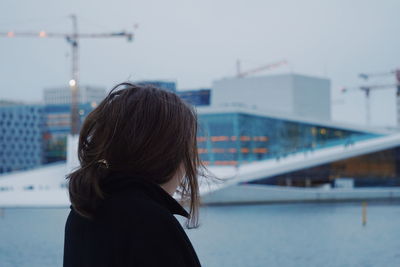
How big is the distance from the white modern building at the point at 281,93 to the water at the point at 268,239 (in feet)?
76.7

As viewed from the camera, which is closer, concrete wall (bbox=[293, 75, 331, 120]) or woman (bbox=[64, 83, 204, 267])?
woman (bbox=[64, 83, 204, 267])

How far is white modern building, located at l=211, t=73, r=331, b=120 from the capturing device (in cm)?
4631

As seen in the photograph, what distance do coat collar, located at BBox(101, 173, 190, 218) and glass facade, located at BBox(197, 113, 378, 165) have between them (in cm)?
3467

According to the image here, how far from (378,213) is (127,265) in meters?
23.0

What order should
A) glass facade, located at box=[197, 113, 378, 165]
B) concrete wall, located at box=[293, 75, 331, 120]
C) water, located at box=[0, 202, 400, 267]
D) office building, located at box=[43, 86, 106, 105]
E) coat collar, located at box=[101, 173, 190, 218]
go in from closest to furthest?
1. coat collar, located at box=[101, 173, 190, 218]
2. water, located at box=[0, 202, 400, 267]
3. glass facade, located at box=[197, 113, 378, 165]
4. concrete wall, located at box=[293, 75, 331, 120]
5. office building, located at box=[43, 86, 106, 105]

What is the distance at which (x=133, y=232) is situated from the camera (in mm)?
1145

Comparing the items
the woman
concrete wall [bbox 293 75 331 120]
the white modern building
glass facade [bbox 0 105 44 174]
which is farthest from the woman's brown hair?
glass facade [bbox 0 105 44 174]

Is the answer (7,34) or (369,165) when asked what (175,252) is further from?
(7,34)

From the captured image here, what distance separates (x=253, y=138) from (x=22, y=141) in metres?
35.7

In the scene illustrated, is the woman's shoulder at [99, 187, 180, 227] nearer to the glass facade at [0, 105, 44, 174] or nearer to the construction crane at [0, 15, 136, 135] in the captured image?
the construction crane at [0, 15, 136, 135]

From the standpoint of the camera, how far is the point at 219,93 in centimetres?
4841

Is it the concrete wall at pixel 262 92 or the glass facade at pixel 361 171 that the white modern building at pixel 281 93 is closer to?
the concrete wall at pixel 262 92

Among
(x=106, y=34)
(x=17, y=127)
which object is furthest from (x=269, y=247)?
(x=17, y=127)

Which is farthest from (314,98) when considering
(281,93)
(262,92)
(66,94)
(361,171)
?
(66,94)
